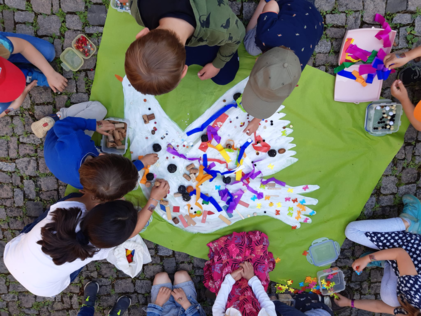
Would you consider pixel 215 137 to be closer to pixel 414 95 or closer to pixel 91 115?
pixel 91 115

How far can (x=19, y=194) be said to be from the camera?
341cm

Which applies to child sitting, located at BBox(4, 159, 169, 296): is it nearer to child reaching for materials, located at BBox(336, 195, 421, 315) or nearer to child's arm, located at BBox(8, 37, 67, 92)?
child's arm, located at BBox(8, 37, 67, 92)

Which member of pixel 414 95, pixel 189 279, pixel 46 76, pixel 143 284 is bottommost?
pixel 143 284

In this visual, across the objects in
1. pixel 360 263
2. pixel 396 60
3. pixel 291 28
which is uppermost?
pixel 291 28

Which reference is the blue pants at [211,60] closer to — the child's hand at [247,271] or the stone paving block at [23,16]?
the stone paving block at [23,16]

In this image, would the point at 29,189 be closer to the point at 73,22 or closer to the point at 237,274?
the point at 73,22

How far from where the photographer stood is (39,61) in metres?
3.03

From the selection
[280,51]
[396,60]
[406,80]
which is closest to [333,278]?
[406,80]

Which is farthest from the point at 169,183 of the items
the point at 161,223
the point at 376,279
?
the point at 376,279

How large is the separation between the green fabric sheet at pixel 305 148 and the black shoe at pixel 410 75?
47 centimetres

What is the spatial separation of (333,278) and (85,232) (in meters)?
3.07

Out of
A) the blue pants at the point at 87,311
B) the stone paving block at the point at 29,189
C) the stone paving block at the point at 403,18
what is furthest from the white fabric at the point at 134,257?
the stone paving block at the point at 403,18

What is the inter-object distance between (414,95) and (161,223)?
3558mm

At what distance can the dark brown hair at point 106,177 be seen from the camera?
2336 millimetres
